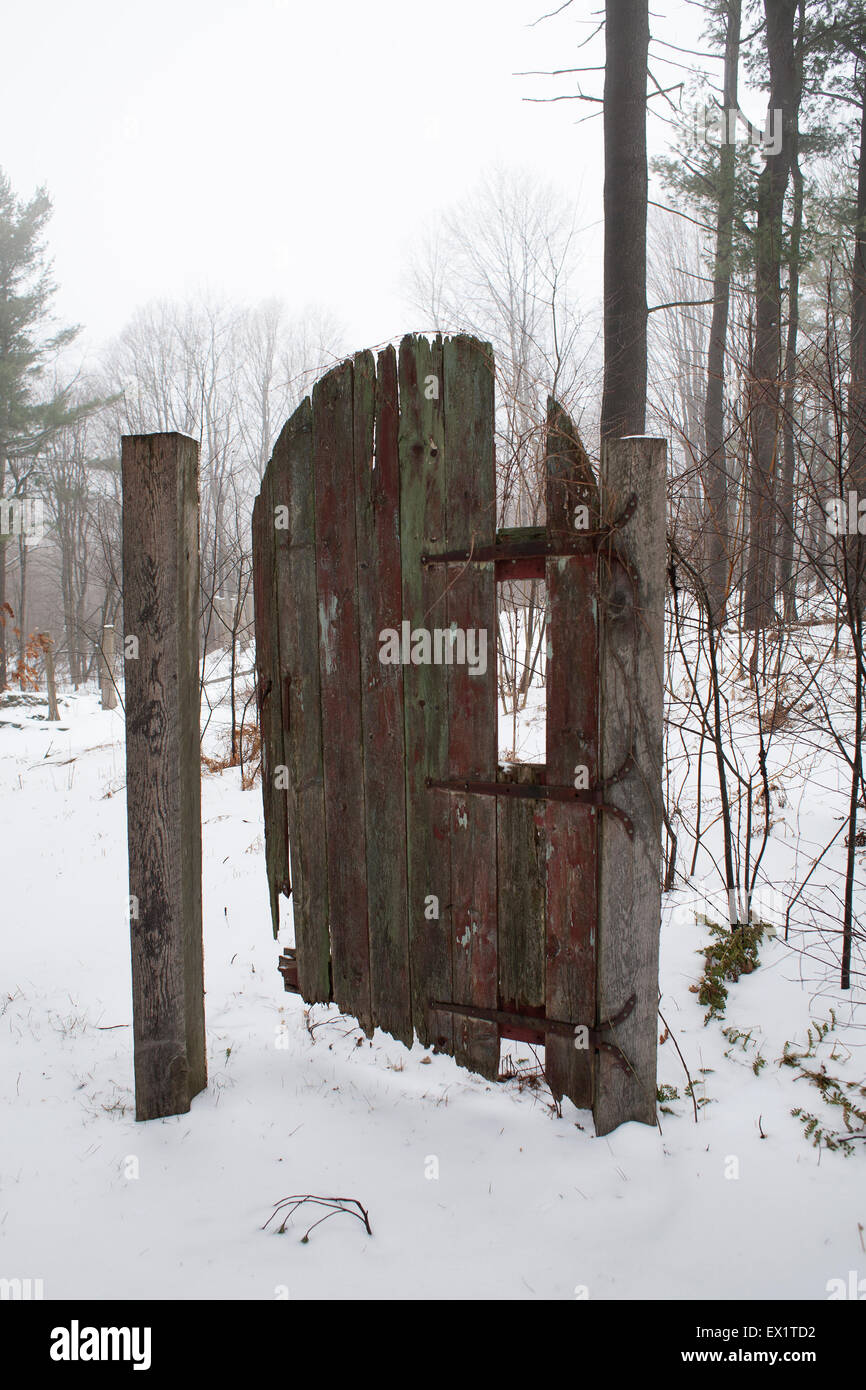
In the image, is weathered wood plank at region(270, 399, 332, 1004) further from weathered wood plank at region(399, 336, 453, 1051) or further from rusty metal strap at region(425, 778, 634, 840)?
rusty metal strap at region(425, 778, 634, 840)

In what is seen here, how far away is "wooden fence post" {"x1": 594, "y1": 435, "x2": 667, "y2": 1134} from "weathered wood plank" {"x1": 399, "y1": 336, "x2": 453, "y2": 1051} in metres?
0.52

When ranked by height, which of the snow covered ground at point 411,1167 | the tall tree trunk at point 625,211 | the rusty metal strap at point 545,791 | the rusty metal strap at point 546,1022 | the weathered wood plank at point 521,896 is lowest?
the snow covered ground at point 411,1167

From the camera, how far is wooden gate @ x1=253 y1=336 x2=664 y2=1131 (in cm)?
228

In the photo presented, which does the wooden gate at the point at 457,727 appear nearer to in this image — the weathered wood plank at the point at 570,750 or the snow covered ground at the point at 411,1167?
the weathered wood plank at the point at 570,750

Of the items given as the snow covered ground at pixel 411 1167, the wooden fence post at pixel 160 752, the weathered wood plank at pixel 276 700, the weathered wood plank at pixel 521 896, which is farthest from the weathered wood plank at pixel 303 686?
the weathered wood plank at pixel 521 896

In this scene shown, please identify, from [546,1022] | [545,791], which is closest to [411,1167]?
[546,1022]

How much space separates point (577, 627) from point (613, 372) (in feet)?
13.3

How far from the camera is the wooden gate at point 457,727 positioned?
2279 mm

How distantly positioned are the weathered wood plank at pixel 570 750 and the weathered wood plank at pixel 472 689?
0.19 metres

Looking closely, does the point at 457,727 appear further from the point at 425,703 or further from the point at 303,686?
the point at 303,686

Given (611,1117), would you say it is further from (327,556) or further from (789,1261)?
(327,556)

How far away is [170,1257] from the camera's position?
205 cm

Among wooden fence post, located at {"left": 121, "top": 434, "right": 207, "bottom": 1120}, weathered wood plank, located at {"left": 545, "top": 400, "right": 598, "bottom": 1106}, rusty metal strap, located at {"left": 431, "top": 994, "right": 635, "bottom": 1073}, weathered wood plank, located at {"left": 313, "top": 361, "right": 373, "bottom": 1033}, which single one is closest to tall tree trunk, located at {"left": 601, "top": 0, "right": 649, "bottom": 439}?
weathered wood plank, located at {"left": 313, "top": 361, "right": 373, "bottom": 1033}
